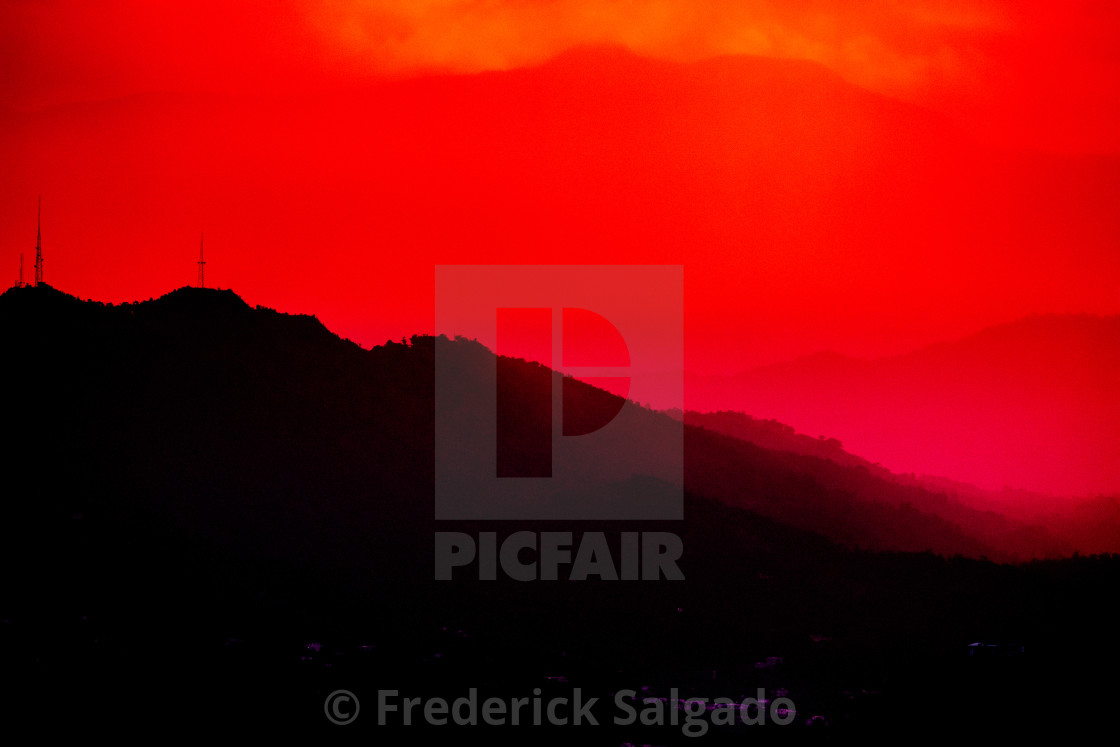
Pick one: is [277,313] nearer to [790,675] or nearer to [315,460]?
[315,460]

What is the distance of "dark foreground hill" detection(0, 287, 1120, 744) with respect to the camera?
139ft

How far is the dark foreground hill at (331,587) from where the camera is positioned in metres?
42.2

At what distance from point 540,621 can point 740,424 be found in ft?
418

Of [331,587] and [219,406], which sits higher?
[219,406]

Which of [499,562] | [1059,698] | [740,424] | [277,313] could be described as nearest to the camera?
[1059,698]

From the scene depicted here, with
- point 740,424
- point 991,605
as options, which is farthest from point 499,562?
point 740,424

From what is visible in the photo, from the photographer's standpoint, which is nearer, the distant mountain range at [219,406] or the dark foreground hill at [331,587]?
the dark foreground hill at [331,587]

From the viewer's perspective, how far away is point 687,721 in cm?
4100

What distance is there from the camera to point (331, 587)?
52.9m

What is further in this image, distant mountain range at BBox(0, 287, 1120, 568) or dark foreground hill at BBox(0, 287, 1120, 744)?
distant mountain range at BBox(0, 287, 1120, 568)

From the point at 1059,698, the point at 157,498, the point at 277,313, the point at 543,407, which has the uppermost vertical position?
the point at 277,313

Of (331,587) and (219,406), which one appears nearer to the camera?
(331,587)

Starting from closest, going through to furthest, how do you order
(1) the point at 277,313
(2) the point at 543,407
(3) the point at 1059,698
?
(3) the point at 1059,698, (1) the point at 277,313, (2) the point at 543,407

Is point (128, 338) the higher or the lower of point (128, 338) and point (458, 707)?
the higher
